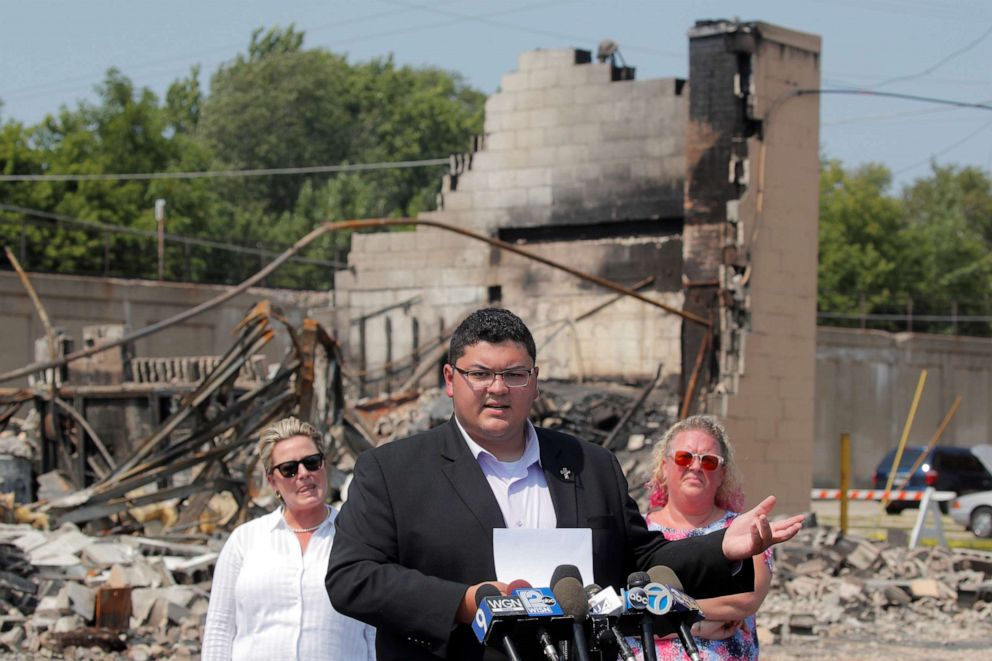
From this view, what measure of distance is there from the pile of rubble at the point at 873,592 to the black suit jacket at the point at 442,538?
29.2 feet

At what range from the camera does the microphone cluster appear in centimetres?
372

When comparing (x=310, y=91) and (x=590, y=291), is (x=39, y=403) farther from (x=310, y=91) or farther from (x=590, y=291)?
(x=310, y=91)

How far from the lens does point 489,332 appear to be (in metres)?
4.23

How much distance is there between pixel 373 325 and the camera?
2520 cm

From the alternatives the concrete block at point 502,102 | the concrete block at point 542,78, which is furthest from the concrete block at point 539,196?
the concrete block at point 542,78

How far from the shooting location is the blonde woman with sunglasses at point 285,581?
18.2ft

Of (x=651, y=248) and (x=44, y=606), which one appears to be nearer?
(x=44, y=606)

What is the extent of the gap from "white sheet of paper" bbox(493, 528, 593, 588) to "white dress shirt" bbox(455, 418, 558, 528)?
0.12m

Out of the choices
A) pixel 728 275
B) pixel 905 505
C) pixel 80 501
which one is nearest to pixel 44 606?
pixel 80 501

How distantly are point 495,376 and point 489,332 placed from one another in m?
0.12

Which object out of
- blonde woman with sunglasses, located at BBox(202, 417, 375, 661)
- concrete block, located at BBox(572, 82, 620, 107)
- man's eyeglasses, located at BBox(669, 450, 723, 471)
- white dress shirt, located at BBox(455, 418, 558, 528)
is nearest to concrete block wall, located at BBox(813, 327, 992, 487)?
concrete block, located at BBox(572, 82, 620, 107)

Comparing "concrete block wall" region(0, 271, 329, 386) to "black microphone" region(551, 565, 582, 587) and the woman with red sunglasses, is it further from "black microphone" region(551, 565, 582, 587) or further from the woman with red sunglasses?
"black microphone" region(551, 565, 582, 587)

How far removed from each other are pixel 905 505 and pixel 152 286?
16.3m

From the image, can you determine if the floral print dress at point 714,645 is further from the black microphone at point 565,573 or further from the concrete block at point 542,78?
the concrete block at point 542,78
